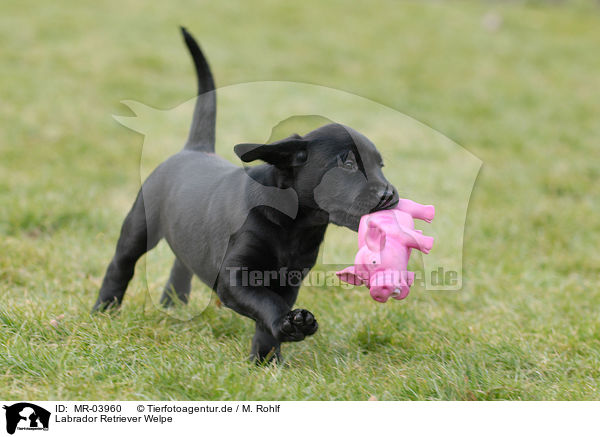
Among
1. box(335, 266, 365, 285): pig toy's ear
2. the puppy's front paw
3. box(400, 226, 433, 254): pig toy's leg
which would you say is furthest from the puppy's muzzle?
the puppy's front paw

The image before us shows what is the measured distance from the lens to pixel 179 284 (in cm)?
379

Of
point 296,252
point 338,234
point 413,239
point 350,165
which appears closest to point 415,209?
point 413,239

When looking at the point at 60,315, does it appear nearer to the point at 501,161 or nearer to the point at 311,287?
the point at 311,287

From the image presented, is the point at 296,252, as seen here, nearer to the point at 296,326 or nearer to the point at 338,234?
the point at 296,326

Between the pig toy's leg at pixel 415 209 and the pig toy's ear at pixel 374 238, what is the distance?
16 cm

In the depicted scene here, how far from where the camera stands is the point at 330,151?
2.67m

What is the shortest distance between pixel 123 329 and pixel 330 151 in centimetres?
130

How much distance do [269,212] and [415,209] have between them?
1.95 feet

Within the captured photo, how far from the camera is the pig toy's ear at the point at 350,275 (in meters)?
2.63

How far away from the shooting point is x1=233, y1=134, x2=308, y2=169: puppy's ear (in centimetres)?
265

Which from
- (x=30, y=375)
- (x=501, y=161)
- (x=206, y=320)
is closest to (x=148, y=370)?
(x=30, y=375)
